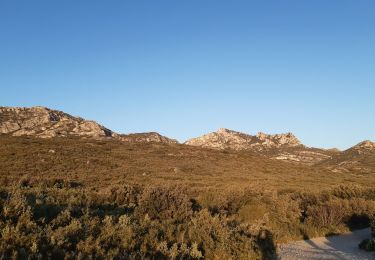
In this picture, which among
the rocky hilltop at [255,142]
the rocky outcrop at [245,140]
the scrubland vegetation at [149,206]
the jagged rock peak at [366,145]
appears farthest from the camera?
the rocky outcrop at [245,140]

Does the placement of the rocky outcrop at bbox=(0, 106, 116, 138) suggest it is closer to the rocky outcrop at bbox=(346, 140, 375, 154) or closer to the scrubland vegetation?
the scrubland vegetation

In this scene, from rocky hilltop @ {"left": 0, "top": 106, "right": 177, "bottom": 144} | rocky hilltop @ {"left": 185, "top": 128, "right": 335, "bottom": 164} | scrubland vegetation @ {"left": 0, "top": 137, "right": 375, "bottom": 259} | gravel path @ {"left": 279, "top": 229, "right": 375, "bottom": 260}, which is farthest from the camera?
rocky hilltop @ {"left": 185, "top": 128, "right": 335, "bottom": 164}

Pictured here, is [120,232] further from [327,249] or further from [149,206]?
[327,249]

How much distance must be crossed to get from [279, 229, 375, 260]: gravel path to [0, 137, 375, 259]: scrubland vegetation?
0.75 metres

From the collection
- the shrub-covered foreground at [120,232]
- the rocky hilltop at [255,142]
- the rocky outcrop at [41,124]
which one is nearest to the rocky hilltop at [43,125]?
the rocky outcrop at [41,124]

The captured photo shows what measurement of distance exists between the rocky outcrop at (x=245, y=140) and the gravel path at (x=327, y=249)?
5084 inches

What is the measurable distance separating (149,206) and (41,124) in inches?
2697

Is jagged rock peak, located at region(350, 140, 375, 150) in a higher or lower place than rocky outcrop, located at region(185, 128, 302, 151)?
lower

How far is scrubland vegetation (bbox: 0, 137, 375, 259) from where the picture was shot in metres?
6.77

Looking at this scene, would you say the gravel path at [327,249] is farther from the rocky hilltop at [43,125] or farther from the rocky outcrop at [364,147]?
the rocky outcrop at [364,147]

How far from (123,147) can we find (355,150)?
8263cm

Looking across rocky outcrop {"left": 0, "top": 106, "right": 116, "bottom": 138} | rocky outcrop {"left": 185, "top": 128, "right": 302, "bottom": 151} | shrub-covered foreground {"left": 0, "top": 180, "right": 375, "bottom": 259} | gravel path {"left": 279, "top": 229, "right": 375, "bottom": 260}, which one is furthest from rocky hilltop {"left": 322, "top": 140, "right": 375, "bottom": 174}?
shrub-covered foreground {"left": 0, "top": 180, "right": 375, "bottom": 259}

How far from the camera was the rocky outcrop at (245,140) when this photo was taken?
148 m

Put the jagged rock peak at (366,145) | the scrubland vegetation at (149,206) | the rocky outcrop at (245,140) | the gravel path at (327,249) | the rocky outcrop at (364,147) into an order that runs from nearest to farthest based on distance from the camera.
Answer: the scrubland vegetation at (149,206), the gravel path at (327,249), the rocky outcrop at (364,147), the jagged rock peak at (366,145), the rocky outcrop at (245,140)
